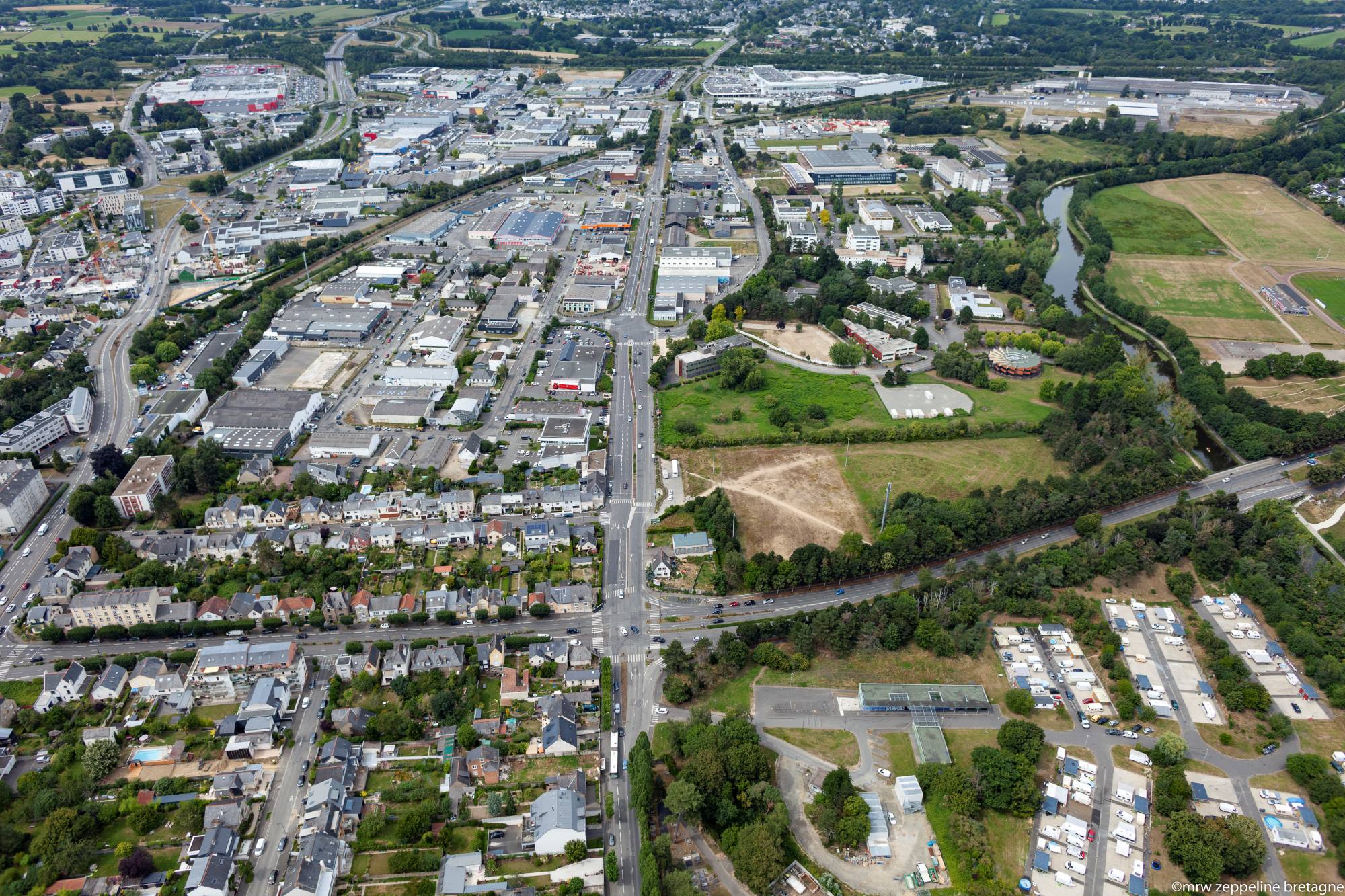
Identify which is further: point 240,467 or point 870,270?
point 870,270

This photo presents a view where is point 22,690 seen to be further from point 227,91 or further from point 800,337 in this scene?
point 227,91

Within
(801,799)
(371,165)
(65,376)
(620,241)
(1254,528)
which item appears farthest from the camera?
(371,165)

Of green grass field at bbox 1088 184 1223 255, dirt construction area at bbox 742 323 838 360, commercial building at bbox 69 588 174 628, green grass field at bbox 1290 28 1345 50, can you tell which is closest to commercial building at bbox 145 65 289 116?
dirt construction area at bbox 742 323 838 360

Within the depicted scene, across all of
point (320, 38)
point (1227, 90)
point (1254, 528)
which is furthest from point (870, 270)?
point (320, 38)

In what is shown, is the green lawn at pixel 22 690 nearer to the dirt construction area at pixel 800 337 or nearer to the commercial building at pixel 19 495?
the commercial building at pixel 19 495

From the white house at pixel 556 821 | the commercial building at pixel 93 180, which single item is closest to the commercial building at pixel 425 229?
the commercial building at pixel 93 180

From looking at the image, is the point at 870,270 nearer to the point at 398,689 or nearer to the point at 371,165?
the point at 398,689
